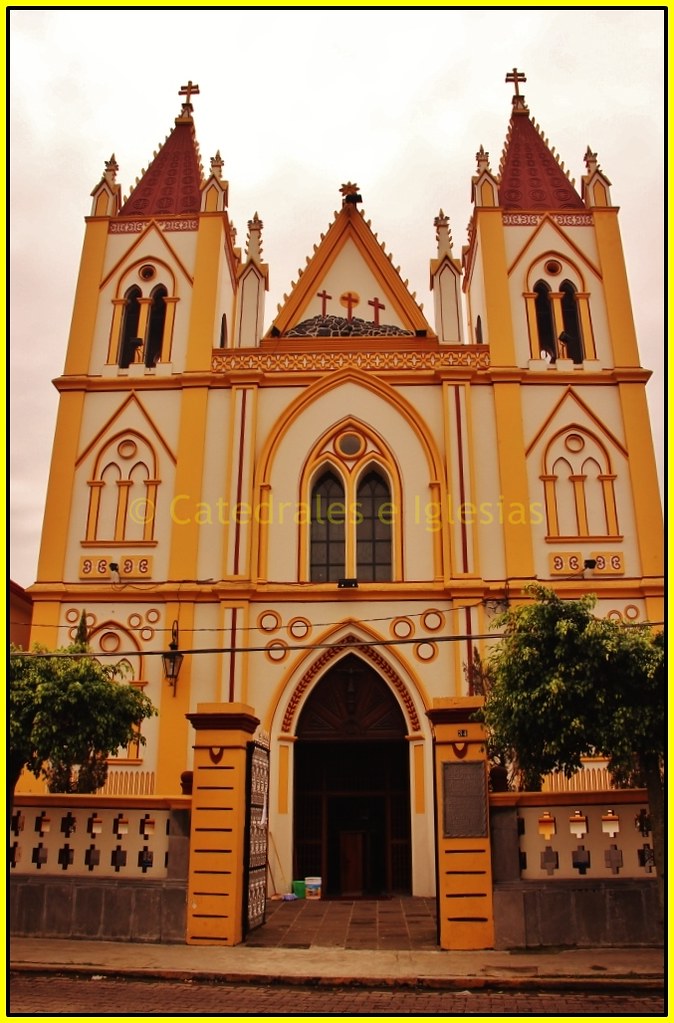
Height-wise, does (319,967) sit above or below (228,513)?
below

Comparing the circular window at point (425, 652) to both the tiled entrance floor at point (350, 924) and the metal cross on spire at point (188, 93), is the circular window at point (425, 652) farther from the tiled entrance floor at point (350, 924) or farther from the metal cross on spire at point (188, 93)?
the metal cross on spire at point (188, 93)

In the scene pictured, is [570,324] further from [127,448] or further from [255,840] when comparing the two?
[255,840]

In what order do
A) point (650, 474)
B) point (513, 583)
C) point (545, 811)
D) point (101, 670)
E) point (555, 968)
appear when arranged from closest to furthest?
point (555, 968)
point (545, 811)
point (101, 670)
point (513, 583)
point (650, 474)

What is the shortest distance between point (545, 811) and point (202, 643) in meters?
8.08

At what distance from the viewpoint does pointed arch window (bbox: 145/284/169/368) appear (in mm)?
19766

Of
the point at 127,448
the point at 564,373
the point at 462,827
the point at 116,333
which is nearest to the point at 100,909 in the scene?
the point at 462,827

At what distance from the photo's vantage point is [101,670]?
12922mm

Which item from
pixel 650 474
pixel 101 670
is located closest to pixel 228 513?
pixel 101 670

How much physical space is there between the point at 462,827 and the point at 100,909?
4.57m

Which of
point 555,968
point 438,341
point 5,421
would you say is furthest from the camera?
point 438,341

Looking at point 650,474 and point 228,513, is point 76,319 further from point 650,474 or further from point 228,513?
point 650,474

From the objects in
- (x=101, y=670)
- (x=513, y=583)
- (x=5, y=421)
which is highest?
(x=513, y=583)

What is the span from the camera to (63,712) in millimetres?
12086

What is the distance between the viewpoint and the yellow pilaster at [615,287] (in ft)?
62.5
